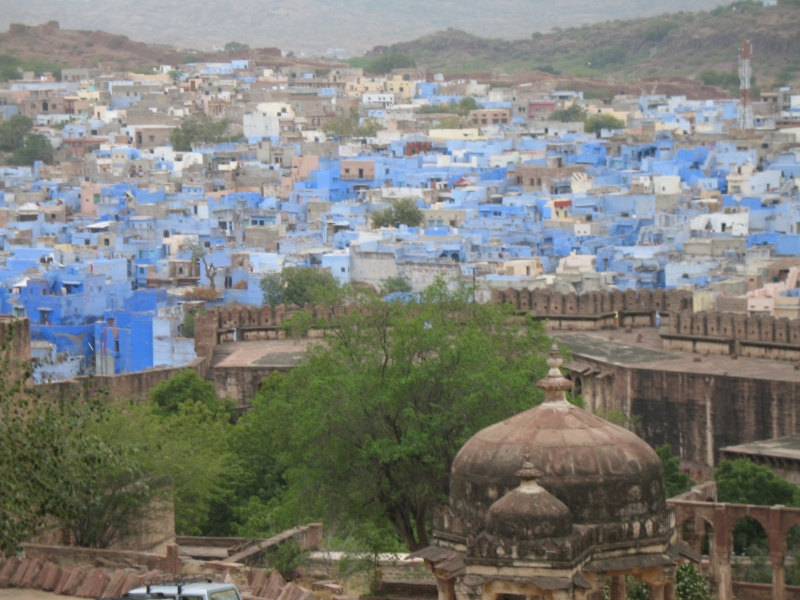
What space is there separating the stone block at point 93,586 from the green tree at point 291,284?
23408 mm

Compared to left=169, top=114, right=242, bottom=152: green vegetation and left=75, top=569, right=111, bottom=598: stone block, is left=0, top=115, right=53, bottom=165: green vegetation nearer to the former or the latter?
left=169, top=114, right=242, bottom=152: green vegetation

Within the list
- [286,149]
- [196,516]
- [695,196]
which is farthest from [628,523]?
[286,149]

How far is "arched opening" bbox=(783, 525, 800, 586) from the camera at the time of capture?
61.8 feet

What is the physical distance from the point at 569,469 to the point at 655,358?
14964 millimetres

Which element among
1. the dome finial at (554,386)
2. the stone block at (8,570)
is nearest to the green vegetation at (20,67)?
the stone block at (8,570)

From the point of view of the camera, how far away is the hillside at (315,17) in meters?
138

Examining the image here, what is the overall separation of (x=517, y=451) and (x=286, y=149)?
50.8m

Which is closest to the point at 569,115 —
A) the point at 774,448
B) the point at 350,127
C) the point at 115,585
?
the point at 350,127

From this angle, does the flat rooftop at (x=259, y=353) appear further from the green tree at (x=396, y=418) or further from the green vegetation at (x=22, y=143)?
the green vegetation at (x=22, y=143)

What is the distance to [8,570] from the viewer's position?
13141 millimetres

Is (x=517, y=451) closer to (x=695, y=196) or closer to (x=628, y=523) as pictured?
(x=628, y=523)

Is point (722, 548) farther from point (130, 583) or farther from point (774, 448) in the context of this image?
point (130, 583)

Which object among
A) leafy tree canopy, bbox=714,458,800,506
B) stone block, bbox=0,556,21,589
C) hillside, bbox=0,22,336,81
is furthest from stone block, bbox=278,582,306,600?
hillside, bbox=0,22,336,81

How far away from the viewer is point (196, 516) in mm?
18875
